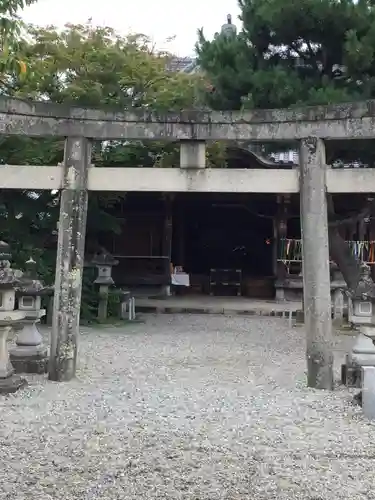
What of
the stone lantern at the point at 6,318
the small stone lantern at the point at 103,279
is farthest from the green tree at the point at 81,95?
the stone lantern at the point at 6,318

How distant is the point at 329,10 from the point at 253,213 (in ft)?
33.4

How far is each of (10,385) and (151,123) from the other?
12.1 ft

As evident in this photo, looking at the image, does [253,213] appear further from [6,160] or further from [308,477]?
Result: [308,477]

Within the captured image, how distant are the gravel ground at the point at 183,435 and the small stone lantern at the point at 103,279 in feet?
15.4

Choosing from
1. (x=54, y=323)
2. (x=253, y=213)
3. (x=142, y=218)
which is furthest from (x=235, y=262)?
(x=54, y=323)

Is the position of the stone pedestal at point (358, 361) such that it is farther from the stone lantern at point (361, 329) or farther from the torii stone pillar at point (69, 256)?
the torii stone pillar at point (69, 256)

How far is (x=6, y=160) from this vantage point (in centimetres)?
1223

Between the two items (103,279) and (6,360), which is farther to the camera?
(103,279)

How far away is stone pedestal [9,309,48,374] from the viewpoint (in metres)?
7.88

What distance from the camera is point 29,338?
26.5ft

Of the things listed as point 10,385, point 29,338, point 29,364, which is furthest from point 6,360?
point 29,338

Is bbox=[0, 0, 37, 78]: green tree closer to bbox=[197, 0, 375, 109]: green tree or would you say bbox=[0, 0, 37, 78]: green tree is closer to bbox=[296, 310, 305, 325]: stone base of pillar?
bbox=[197, 0, 375, 109]: green tree

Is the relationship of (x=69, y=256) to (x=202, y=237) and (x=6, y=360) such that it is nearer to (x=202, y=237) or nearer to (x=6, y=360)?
(x=6, y=360)

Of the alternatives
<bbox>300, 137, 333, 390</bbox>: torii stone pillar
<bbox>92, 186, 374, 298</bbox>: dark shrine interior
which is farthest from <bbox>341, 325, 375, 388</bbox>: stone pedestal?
<bbox>92, 186, 374, 298</bbox>: dark shrine interior
